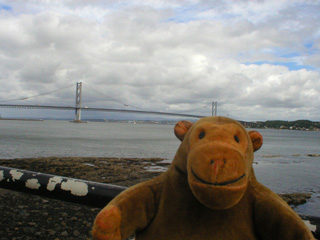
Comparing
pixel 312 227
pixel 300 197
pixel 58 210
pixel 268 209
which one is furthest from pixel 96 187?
pixel 300 197

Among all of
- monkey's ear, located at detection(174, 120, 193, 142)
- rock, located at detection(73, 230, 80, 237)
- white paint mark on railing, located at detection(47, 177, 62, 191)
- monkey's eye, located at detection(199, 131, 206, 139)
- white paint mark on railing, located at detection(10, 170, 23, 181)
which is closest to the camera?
monkey's eye, located at detection(199, 131, 206, 139)

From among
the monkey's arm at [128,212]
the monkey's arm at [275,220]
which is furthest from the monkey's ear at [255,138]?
the monkey's arm at [128,212]

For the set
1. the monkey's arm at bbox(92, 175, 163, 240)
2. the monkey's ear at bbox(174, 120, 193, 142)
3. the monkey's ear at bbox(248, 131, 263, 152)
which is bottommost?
the monkey's arm at bbox(92, 175, 163, 240)

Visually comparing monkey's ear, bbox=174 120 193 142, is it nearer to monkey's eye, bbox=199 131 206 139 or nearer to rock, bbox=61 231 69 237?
monkey's eye, bbox=199 131 206 139

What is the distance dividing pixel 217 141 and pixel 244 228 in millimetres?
303

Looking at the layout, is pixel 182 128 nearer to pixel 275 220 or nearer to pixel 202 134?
pixel 202 134

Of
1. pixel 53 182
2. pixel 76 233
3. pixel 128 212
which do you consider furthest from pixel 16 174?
pixel 76 233

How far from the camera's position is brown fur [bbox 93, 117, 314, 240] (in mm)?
790

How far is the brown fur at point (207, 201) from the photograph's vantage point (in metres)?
0.79

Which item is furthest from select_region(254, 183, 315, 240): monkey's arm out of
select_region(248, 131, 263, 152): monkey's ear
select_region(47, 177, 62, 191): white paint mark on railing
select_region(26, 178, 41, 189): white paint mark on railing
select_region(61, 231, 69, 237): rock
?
select_region(61, 231, 69, 237): rock

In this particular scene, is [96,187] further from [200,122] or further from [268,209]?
[268,209]

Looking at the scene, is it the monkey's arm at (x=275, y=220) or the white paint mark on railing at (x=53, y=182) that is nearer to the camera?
the monkey's arm at (x=275, y=220)

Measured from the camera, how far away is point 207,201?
792mm

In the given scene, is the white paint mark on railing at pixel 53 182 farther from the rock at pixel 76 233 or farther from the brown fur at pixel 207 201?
the rock at pixel 76 233
